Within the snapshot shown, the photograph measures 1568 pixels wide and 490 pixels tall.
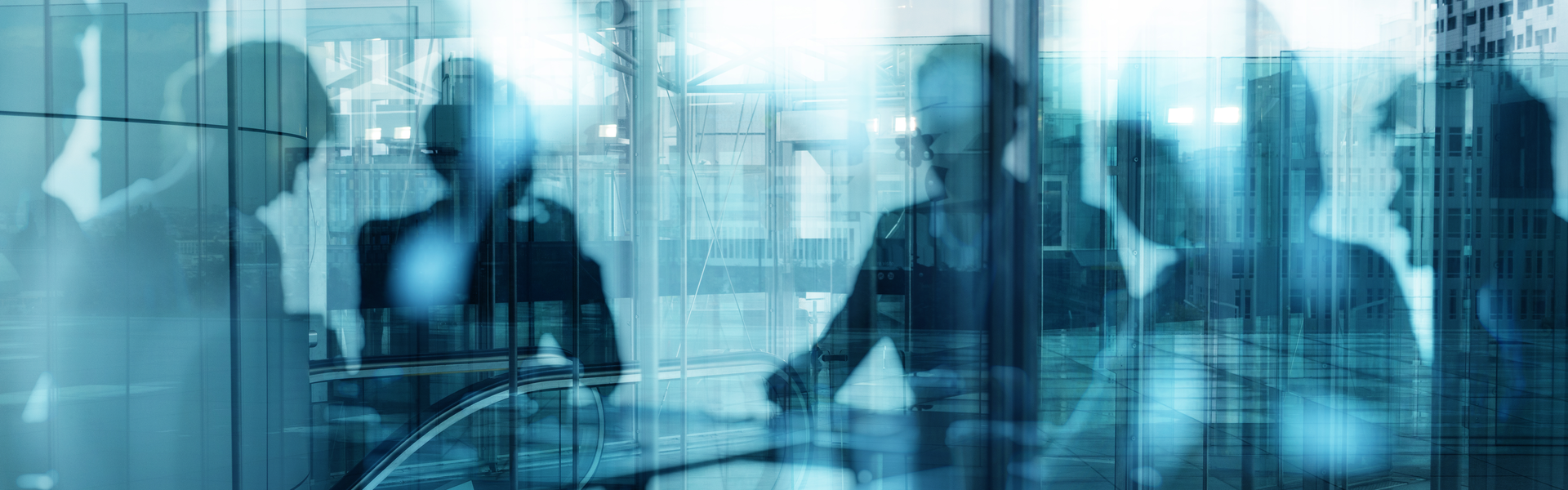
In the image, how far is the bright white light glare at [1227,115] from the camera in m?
1.72

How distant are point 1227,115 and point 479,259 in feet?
6.64

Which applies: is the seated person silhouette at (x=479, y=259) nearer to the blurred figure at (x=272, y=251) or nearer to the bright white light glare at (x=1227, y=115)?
the blurred figure at (x=272, y=251)

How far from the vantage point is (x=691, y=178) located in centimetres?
177

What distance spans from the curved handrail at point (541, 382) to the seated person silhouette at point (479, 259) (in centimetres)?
5

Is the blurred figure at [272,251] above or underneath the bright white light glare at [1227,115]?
underneath

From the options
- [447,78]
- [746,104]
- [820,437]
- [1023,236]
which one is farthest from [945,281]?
[447,78]

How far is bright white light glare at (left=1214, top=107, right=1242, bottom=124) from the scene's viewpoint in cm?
172

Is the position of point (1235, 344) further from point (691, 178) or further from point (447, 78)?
point (447, 78)

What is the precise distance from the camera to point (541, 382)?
1854 mm

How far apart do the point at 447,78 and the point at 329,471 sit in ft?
3.64

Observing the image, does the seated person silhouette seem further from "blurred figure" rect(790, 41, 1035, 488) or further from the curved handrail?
"blurred figure" rect(790, 41, 1035, 488)
